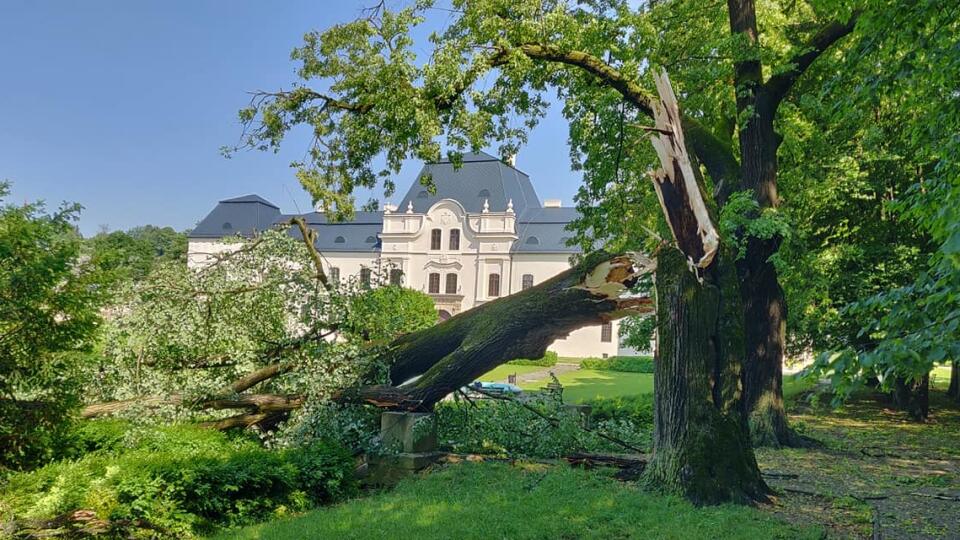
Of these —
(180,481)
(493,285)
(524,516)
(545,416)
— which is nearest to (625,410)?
(545,416)

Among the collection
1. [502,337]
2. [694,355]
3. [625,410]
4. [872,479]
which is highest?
[502,337]

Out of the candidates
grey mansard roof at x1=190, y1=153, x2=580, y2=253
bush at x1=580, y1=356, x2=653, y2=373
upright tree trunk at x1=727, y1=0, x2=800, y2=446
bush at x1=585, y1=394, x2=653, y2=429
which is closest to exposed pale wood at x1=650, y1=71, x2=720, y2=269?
upright tree trunk at x1=727, y1=0, x2=800, y2=446

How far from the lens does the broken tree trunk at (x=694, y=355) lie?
6895 millimetres

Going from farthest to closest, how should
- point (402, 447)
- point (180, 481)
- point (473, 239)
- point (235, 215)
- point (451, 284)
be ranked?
1. point (235, 215)
2. point (451, 284)
3. point (473, 239)
4. point (402, 447)
5. point (180, 481)

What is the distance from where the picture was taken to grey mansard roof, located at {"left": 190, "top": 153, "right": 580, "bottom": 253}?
5222 centimetres

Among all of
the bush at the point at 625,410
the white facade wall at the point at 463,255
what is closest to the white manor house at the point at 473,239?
the white facade wall at the point at 463,255

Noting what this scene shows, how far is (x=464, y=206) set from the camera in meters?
53.5

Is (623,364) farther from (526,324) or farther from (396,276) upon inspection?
A: (526,324)

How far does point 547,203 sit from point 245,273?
159 feet

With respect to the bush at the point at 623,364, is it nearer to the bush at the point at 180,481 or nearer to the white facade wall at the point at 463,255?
the white facade wall at the point at 463,255

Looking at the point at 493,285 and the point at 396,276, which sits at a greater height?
the point at 493,285

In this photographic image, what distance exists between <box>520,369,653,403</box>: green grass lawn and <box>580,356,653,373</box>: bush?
901 mm

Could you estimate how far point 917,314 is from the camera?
3680 millimetres

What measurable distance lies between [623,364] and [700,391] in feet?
118
